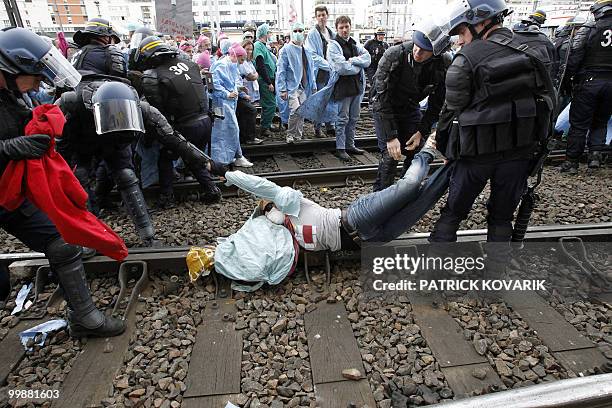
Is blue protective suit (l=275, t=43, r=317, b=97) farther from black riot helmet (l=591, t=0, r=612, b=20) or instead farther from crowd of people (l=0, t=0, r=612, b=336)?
black riot helmet (l=591, t=0, r=612, b=20)

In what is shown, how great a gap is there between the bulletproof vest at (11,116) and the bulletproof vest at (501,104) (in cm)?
283

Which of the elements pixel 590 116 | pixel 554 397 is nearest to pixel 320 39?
pixel 590 116

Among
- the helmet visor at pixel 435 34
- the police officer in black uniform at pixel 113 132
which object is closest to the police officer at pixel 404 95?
the helmet visor at pixel 435 34

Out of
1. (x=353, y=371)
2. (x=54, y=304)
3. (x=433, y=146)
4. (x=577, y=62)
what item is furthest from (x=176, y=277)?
(x=577, y=62)

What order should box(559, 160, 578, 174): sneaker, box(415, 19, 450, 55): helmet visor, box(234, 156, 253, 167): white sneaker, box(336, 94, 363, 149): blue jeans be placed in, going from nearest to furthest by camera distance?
1. box(415, 19, 450, 55): helmet visor
2. box(559, 160, 578, 174): sneaker
3. box(234, 156, 253, 167): white sneaker
4. box(336, 94, 363, 149): blue jeans

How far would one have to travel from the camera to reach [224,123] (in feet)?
20.2

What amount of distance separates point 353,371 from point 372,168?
3.63m

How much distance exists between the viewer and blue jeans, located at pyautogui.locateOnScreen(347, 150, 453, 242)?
10.3ft

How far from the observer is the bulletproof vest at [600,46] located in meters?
5.15

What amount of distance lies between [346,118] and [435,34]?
3513 millimetres

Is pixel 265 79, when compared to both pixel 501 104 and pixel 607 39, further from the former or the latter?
pixel 501 104

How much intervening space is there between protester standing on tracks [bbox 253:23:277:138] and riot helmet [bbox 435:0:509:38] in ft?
19.2

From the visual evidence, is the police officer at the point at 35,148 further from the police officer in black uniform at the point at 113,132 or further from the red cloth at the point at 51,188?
the police officer in black uniform at the point at 113,132

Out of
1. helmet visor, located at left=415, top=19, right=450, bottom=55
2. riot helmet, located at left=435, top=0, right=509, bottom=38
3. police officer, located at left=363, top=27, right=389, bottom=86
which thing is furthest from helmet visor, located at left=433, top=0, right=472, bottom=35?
police officer, located at left=363, top=27, right=389, bottom=86
